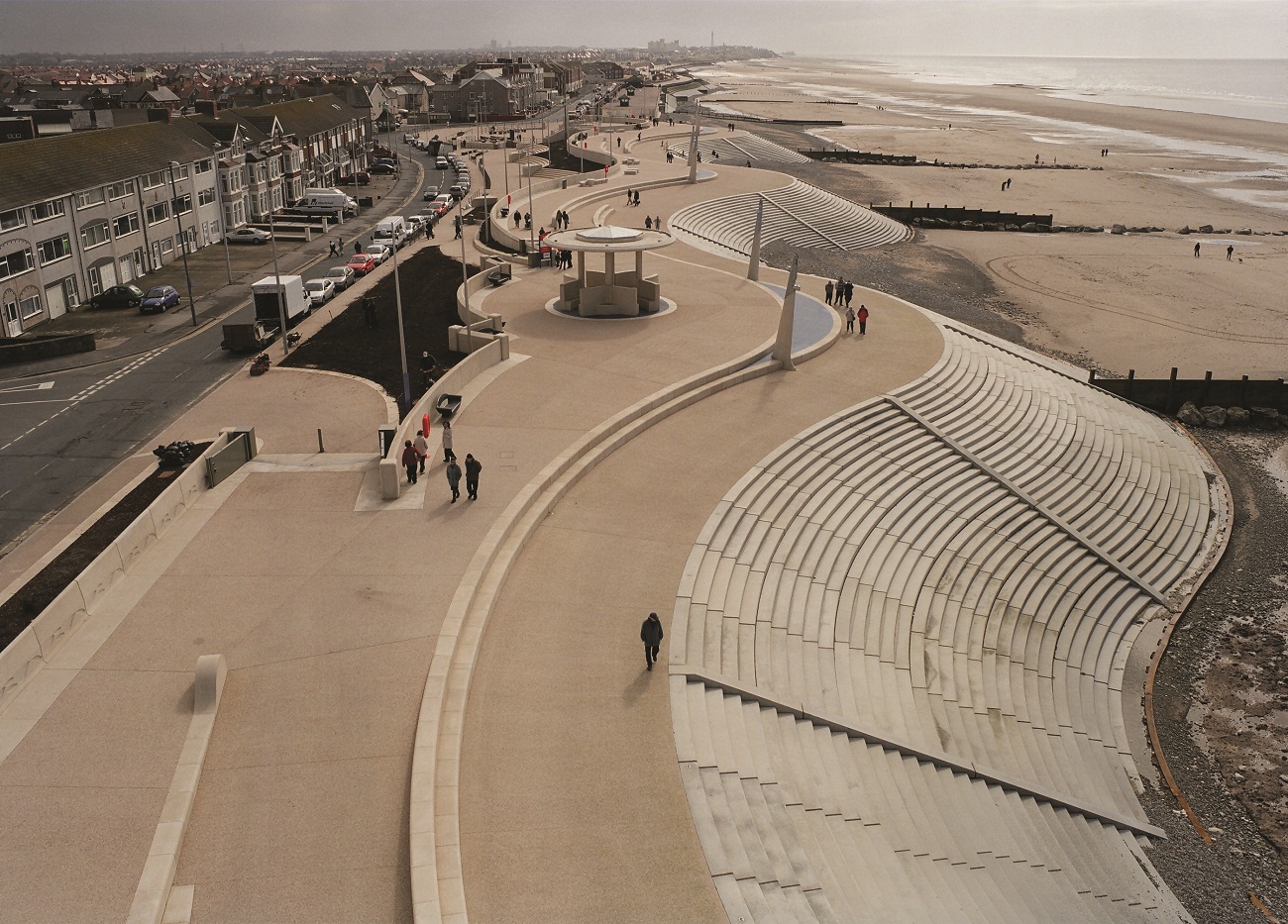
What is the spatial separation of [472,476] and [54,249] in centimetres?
3144

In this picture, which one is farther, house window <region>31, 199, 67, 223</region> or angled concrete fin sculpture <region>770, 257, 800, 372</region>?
house window <region>31, 199, 67, 223</region>

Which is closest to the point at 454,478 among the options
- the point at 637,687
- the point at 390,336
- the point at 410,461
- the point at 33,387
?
the point at 410,461

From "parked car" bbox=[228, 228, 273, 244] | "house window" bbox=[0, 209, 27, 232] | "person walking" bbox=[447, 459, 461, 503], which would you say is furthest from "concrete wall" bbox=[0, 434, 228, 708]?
"parked car" bbox=[228, 228, 273, 244]

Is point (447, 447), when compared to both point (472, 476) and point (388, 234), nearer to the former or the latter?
point (472, 476)

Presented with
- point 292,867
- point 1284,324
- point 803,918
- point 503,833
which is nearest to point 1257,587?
point 803,918

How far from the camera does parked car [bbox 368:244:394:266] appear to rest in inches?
1801

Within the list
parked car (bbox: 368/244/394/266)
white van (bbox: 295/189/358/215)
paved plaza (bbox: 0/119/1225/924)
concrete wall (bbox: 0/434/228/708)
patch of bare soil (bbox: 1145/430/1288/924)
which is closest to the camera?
paved plaza (bbox: 0/119/1225/924)

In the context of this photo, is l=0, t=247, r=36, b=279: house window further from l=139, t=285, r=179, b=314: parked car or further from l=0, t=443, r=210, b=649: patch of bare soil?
l=0, t=443, r=210, b=649: patch of bare soil

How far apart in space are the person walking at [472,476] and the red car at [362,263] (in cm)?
2900

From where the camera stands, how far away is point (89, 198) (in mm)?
41562

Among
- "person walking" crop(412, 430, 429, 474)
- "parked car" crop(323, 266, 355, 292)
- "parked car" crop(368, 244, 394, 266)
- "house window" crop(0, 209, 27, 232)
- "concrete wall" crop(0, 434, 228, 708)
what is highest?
"house window" crop(0, 209, 27, 232)

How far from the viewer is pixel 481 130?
391ft

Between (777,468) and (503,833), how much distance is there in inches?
464

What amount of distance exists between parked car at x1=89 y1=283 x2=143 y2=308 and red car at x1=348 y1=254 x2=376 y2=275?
30.5 ft
